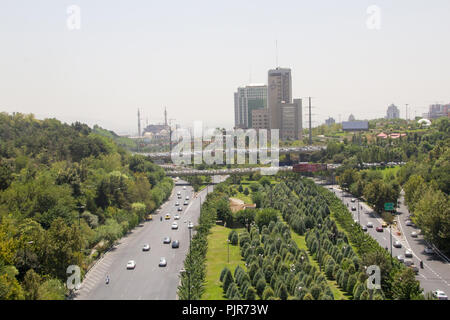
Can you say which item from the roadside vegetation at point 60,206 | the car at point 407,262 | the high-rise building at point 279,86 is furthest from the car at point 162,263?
the high-rise building at point 279,86


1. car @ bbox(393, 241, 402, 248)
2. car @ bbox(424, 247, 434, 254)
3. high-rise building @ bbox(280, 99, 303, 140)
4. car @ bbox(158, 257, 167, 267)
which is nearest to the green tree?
car @ bbox(424, 247, 434, 254)

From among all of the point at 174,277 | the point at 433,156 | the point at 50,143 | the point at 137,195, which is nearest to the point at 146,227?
the point at 137,195

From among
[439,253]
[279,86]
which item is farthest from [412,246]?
[279,86]

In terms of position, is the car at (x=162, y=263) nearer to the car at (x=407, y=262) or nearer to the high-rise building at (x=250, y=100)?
the car at (x=407, y=262)

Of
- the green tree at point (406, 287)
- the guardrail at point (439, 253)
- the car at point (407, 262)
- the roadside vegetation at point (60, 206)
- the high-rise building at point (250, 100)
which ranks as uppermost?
the high-rise building at point (250, 100)

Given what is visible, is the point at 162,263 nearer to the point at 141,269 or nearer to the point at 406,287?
the point at 141,269
